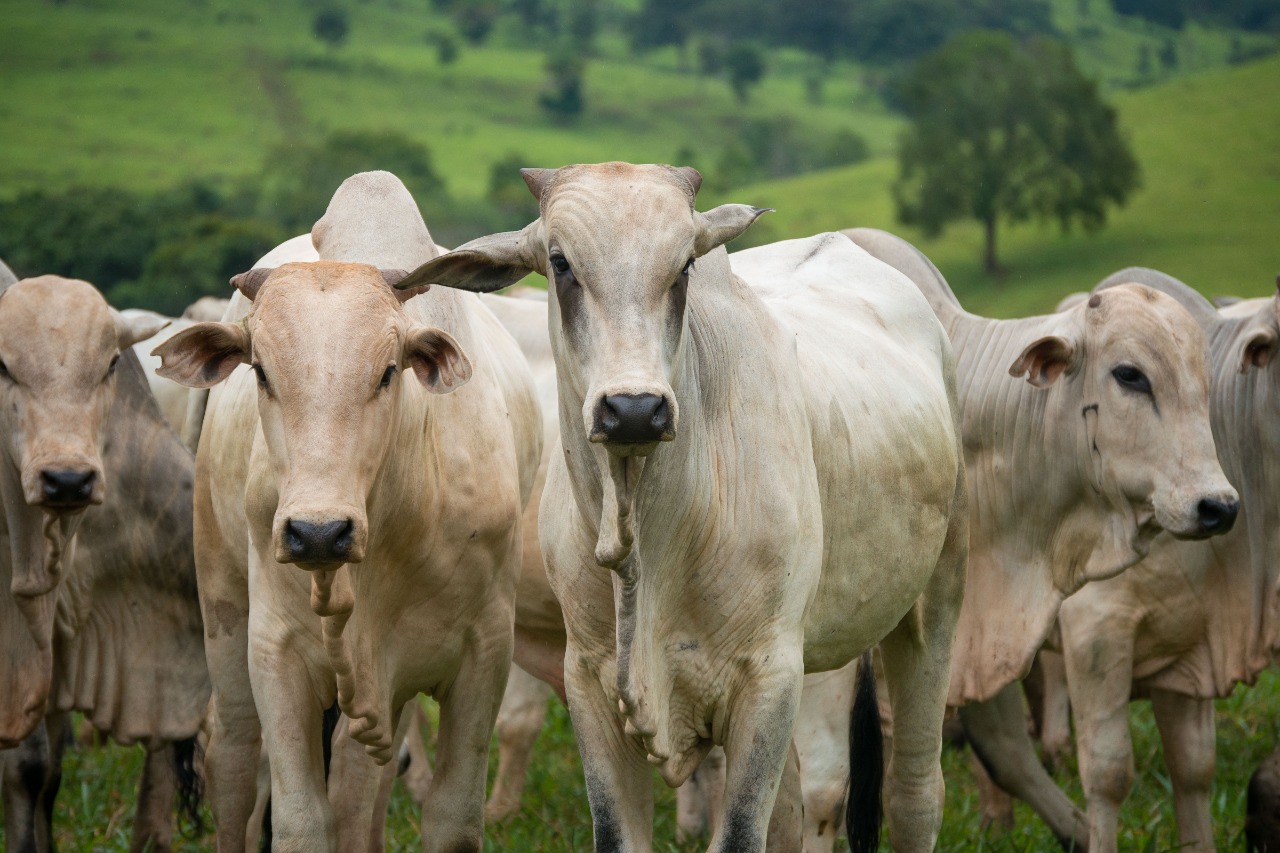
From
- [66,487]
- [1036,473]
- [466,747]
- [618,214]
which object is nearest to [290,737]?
[466,747]

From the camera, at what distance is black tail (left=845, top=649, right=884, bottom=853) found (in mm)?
5348

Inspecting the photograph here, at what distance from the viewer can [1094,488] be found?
595 cm

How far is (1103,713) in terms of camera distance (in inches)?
237

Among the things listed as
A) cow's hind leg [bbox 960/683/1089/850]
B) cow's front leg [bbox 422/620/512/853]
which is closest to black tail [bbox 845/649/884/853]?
cow's hind leg [bbox 960/683/1089/850]

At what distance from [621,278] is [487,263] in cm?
56

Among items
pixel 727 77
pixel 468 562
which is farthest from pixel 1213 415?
pixel 727 77

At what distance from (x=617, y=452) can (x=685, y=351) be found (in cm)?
40

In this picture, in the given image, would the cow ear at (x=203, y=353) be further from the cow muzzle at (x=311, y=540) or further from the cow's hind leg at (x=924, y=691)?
the cow's hind leg at (x=924, y=691)

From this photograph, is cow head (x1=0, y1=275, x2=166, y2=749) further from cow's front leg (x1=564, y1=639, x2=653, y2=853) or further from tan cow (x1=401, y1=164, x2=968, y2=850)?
cow's front leg (x1=564, y1=639, x2=653, y2=853)

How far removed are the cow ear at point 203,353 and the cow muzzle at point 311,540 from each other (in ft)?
2.44

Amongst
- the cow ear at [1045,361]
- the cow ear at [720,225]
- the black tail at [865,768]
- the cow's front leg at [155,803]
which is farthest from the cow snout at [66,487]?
the cow ear at [1045,361]

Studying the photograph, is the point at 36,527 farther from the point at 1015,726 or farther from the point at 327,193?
the point at 327,193

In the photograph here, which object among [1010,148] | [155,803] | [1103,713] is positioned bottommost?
[1010,148]

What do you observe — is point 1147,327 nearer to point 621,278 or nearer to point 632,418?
point 621,278
